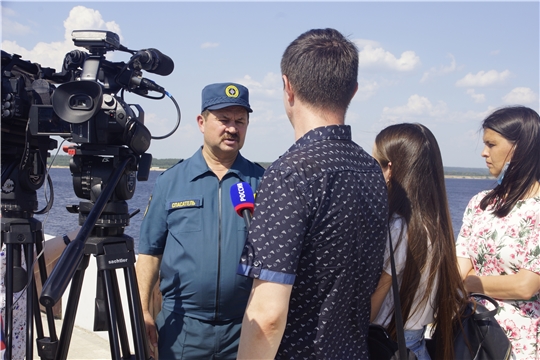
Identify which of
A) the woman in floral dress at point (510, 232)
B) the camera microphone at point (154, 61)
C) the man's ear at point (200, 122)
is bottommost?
the woman in floral dress at point (510, 232)

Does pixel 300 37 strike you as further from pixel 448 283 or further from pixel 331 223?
pixel 448 283

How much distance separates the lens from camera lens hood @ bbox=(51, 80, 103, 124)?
188 centimetres

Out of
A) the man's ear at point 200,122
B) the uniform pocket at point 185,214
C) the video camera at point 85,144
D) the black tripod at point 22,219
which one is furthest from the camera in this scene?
the man's ear at point 200,122

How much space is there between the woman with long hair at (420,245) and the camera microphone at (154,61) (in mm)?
1003

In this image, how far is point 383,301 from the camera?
1913mm

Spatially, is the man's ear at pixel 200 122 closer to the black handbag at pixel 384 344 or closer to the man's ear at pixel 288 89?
the man's ear at pixel 288 89

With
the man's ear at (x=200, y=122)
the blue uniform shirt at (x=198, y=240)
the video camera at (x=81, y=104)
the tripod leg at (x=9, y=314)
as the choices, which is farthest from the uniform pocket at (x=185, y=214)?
the tripod leg at (x=9, y=314)

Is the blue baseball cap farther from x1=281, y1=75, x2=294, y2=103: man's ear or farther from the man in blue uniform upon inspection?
x1=281, y1=75, x2=294, y2=103: man's ear

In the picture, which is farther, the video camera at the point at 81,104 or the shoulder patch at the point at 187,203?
the shoulder patch at the point at 187,203

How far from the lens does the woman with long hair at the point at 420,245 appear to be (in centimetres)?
191

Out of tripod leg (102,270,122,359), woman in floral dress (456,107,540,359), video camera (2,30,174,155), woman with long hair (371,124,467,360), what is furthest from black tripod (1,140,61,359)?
woman in floral dress (456,107,540,359)

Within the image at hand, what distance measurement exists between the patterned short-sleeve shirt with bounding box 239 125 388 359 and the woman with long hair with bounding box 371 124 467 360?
27cm

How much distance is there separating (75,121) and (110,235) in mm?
468

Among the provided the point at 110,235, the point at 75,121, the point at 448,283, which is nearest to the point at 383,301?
the point at 448,283
